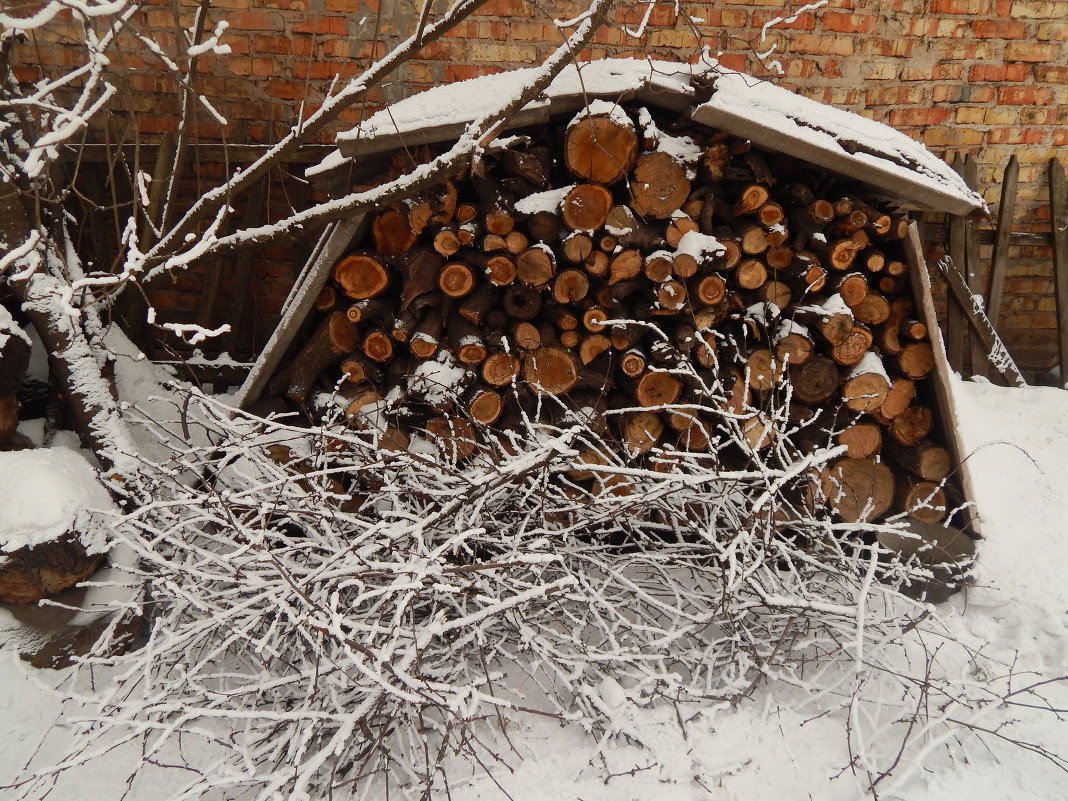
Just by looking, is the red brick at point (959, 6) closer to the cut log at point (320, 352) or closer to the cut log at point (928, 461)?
the cut log at point (928, 461)

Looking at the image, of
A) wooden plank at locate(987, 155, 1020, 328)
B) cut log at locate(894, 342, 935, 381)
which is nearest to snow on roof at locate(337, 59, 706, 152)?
cut log at locate(894, 342, 935, 381)

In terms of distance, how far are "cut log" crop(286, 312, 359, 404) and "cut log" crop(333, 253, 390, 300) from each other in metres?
0.13

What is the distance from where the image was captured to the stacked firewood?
230 centimetres

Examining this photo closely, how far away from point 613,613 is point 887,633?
90 cm

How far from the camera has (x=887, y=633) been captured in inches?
82.4

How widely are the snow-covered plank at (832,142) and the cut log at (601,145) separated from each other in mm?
262

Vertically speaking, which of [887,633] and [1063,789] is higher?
[887,633]

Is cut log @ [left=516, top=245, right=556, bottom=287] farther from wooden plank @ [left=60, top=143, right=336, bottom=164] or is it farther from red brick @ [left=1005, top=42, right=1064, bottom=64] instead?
red brick @ [left=1005, top=42, right=1064, bottom=64]

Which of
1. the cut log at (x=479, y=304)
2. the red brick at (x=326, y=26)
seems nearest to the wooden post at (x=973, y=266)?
the cut log at (x=479, y=304)

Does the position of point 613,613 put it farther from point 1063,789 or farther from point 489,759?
point 1063,789

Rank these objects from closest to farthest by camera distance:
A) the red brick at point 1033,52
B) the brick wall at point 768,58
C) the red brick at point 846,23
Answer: the brick wall at point 768,58 → the red brick at point 846,23 → the red brick at point 1033,52

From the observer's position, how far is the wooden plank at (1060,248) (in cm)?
382

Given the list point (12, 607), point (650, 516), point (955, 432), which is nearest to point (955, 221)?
point (955, 432)

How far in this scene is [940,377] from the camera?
2580 mm
